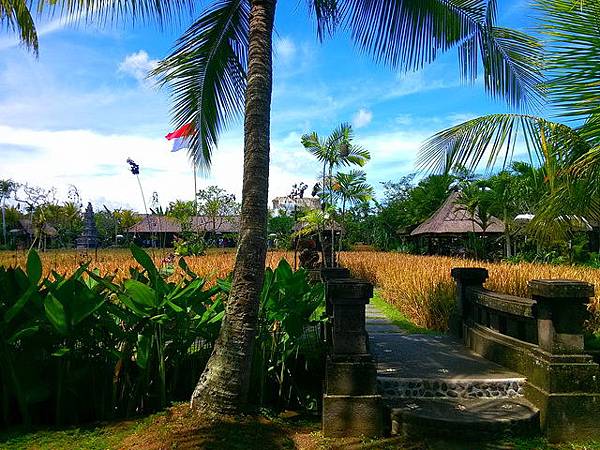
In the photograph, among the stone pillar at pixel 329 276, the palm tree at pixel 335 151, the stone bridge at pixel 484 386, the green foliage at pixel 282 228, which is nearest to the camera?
the stone bridge at pixel 484 386

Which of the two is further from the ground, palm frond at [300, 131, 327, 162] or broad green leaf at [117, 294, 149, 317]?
palm frond at [300, 131, 327, 162]

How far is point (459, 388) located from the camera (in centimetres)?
463

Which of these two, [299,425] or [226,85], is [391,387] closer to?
[299,425]

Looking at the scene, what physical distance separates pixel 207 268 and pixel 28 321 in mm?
7976

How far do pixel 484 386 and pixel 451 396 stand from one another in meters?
0.32

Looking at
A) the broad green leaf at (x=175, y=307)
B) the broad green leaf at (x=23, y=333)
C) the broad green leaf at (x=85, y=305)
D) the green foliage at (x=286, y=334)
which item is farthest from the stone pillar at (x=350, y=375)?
the broad green leaf at (x=23, y=333)

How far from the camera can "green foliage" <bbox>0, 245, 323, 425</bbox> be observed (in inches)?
164

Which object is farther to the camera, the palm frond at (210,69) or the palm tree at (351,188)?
the palm tree at (351,188)

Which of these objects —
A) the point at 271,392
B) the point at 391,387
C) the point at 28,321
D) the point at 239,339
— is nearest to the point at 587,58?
the point at 391,387

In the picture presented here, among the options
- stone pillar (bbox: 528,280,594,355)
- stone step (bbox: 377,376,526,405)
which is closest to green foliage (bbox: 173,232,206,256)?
stone step (bbox: 377,376,526,405)

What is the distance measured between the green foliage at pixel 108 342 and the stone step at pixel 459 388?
107 centimetres

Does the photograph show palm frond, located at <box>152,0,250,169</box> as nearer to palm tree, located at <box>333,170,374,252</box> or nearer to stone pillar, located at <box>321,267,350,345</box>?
stone pillar, located at <box>321,267,350,345</box>

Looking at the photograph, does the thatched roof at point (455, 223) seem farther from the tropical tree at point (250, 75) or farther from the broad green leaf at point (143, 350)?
the broad green leaf at point (143, 350)

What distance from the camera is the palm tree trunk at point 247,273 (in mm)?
4055
